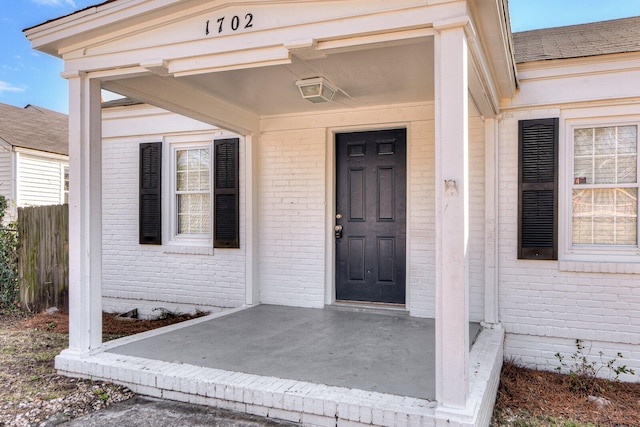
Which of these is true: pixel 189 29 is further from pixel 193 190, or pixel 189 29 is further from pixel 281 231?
pixel 193 190

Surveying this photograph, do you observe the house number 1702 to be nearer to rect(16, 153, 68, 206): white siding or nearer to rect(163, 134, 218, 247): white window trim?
rect(163, 134, 218, 247): white window trim

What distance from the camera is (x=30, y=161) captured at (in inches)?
432

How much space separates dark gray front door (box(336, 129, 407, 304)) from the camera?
526cm

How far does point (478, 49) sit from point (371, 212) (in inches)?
104

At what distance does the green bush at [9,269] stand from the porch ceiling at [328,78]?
4080 mm

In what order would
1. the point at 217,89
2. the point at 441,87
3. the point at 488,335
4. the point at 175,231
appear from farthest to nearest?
the point at 175,231, the point at 217,89, the point at 488,335, the point at 441,87

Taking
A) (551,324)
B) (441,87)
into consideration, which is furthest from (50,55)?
(551,324)

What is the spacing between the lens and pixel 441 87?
265 centimetres

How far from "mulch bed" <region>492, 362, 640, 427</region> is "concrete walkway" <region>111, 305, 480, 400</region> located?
1.98 ft

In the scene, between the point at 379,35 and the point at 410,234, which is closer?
the point at 379,35

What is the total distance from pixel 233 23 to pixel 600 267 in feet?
13.2

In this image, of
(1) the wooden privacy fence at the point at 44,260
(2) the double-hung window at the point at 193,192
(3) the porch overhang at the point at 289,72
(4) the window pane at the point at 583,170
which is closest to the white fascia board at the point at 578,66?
(3) the porch overhang at the point at 289,72

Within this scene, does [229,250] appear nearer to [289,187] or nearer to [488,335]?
[289,187]

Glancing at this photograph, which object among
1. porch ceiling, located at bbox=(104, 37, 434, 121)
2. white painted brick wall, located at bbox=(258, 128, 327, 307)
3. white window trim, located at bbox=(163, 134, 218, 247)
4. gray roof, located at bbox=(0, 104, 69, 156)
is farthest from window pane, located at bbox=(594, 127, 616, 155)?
gray roof, located at bbox=(0, 104, 69, 156)
